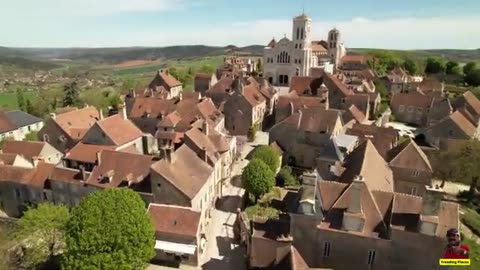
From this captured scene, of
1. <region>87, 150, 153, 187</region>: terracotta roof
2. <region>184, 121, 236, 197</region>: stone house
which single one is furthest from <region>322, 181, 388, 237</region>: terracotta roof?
<region>87, 150, 153, 187</region>: terracotta roof

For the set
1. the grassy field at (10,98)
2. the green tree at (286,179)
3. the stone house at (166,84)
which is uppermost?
the stone house at (166,84)

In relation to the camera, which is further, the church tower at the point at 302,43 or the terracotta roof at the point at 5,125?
the church tower at the point at 302,43

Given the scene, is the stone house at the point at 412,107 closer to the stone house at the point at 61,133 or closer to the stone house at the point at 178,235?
the stone house at the point at 178,235

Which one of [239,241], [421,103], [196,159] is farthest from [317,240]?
[421,103]

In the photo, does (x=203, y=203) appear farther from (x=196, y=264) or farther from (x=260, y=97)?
(x=260, y=97)

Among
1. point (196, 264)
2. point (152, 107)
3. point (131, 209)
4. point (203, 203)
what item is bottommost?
point (196, 264)

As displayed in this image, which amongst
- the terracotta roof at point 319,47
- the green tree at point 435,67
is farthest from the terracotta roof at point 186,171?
the green tree at point 435,67
